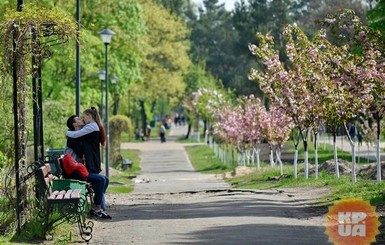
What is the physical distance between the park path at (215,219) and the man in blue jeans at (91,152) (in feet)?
1.05

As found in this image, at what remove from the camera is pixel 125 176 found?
48.2 m

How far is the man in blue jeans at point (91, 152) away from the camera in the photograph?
64.0ft

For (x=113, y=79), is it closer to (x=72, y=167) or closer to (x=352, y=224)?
(x=72, y=167)

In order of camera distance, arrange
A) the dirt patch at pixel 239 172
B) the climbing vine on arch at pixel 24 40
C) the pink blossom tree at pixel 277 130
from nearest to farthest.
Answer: the climbing vine on arch at pixel 24 40, the pink blossom tree at pixel 277 130, the dirt patch at pixel 239 172

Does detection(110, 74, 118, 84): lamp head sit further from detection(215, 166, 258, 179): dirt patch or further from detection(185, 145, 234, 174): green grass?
detection(215, 166, 258, 179): dirt patch

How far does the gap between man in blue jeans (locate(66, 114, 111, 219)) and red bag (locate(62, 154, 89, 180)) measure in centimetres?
35

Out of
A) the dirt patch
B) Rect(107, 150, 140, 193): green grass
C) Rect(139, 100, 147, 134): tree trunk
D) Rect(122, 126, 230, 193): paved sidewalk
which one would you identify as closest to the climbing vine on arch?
Rect(107, 150, 140, 193): green grass

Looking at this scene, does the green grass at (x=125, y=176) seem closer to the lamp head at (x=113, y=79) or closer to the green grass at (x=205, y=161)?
the green grass at (x=205, y=161)

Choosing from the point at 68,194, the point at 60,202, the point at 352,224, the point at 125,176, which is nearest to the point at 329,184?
the point at 352,224

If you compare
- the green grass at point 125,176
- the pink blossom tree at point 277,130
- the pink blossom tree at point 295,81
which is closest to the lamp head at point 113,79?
the green grass at point 125,176

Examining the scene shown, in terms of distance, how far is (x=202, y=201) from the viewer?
81.5 ft

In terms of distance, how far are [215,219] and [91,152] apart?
2.25m

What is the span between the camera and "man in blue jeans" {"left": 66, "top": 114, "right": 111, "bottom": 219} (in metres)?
19.5

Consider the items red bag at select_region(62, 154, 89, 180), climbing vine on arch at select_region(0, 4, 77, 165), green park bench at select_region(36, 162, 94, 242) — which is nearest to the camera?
green park bench at select_region(36, 162, 94, 242)
